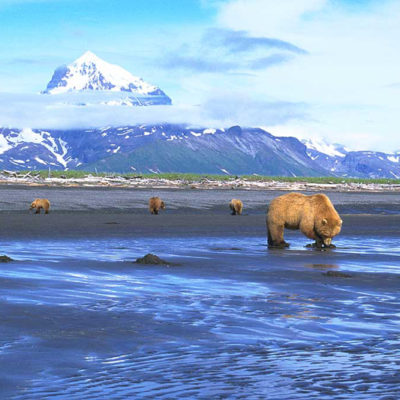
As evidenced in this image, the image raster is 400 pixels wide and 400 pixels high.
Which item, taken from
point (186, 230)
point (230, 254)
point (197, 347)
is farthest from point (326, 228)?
point (197, 347)

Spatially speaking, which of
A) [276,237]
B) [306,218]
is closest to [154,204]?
[276,237]

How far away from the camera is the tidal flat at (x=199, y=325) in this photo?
7.80 m

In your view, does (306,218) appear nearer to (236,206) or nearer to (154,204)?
(154,204)

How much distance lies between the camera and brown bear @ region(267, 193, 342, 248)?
2712 cm

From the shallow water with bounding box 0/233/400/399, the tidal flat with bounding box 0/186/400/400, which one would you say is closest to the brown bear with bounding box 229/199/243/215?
the tidal flat with bounding box 0/186/400/400

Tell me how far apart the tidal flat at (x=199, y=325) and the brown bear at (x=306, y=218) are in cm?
201

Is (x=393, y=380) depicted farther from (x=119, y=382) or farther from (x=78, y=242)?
(x=78, y=242)

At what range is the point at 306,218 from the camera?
27359 mm

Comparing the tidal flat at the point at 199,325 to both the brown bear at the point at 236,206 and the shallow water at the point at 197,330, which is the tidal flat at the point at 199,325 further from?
the brown bear at the point at 236,206

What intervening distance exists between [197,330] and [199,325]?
Result: 1.44 ft

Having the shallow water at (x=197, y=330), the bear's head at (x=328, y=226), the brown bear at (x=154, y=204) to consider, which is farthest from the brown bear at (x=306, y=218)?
the brown bear at (x=154, y=204)

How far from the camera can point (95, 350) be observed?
952 centimetres

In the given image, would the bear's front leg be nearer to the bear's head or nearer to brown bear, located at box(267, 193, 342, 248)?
brown bear, located at box(267, 193, 342, 248)

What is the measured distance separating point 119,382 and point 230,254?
16.8 m
